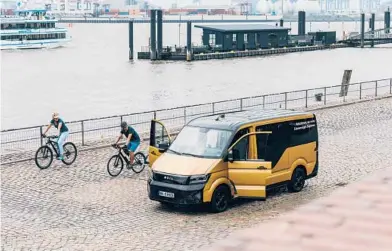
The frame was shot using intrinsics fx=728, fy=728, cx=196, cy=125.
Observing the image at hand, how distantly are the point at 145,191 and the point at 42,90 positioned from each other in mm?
48353

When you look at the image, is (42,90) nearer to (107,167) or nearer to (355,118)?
(355,118)

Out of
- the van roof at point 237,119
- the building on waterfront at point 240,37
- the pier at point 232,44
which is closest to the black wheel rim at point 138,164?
the van roof at point 237,119

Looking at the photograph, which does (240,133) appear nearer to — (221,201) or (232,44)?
(221,201)

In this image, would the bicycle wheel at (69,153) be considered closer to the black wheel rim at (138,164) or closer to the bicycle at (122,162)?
the bicycle at (122,162)

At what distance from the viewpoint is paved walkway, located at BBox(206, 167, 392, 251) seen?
88.4 inches

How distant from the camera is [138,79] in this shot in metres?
71.8

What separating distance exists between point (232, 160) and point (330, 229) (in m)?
11.6

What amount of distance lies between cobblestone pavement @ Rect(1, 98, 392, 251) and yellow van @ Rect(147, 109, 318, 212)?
0.37m

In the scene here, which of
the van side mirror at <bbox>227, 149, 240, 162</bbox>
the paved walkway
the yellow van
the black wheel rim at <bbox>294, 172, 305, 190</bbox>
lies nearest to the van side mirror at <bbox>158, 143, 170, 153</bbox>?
the yellow van

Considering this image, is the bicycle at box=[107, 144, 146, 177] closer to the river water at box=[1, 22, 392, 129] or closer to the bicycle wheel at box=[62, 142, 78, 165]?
the bicycle wheel at box=[62, 142, 78, 165]

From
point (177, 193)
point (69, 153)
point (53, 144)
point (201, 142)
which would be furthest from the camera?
point (69, 153)

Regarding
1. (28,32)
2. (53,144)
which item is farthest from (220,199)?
(28,32)

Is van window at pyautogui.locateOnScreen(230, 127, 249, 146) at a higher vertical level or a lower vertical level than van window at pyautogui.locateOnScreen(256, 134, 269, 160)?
higher

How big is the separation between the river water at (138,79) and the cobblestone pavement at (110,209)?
22.4 m
